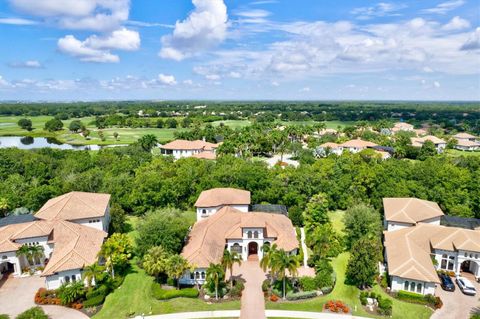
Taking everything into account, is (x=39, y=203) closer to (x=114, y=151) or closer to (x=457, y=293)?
(x=114, y=151)

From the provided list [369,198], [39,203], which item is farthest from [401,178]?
[39,203]

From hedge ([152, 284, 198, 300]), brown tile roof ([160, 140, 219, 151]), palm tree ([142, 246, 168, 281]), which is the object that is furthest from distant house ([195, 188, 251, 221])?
brown tile roof ([160, 140, 219, 151])

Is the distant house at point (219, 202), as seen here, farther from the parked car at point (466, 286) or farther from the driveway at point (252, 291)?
the parked car at point (466, 286)

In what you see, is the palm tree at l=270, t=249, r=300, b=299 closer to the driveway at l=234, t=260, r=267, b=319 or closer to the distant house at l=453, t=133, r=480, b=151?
the driveway at l=234, t=260, r=267, b=319

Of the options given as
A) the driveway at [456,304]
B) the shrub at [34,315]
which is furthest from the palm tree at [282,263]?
the shrub at [34,315]

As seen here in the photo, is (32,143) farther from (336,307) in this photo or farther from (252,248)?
(336,307)

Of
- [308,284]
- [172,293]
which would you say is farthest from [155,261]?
[308,284]
